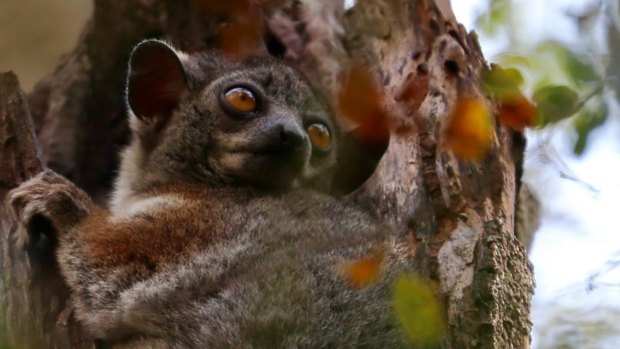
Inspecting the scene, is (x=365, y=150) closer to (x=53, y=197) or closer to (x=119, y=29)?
(x=53, y=197)

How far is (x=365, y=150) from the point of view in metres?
4.54

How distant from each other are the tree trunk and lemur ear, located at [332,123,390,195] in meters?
0.06

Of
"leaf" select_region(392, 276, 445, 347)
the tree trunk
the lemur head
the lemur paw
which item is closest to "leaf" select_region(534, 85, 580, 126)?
"leaf" select_region(392, 276, 445, 347)

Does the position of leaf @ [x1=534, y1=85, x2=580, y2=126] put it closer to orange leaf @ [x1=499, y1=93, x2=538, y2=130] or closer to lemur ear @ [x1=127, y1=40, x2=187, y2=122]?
orange leaf @ [x1=499, y1=93, x2=538, y2=130]

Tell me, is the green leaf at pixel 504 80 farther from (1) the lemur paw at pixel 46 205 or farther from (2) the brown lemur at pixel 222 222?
(1) the lemur paw at pixel 46 205

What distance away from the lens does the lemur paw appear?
12.7 feet

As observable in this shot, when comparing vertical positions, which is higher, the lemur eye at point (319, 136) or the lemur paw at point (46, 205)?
the lemur eye at point (319, 136)

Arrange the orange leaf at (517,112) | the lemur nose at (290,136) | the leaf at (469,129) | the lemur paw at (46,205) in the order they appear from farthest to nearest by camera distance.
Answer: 1. the lemur nose at (290,136)
2. the leaf at (469,129)
3. the lemur paw at (46,205)
4. the orange leaf at (517,112)

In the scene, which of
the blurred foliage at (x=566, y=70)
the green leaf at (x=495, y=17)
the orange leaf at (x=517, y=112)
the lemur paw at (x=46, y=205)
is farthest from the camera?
the lemur paw at (x=46, y=205)

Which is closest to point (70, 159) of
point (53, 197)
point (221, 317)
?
point (53, 197)

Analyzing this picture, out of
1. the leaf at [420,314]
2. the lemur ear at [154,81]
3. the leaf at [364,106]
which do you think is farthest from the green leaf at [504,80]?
the lemur ear at [154,81]

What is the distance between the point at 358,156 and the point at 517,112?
3.36ft

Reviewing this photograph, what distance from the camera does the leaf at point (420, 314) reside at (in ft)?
9.21

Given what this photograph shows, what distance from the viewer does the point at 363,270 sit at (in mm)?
3754
